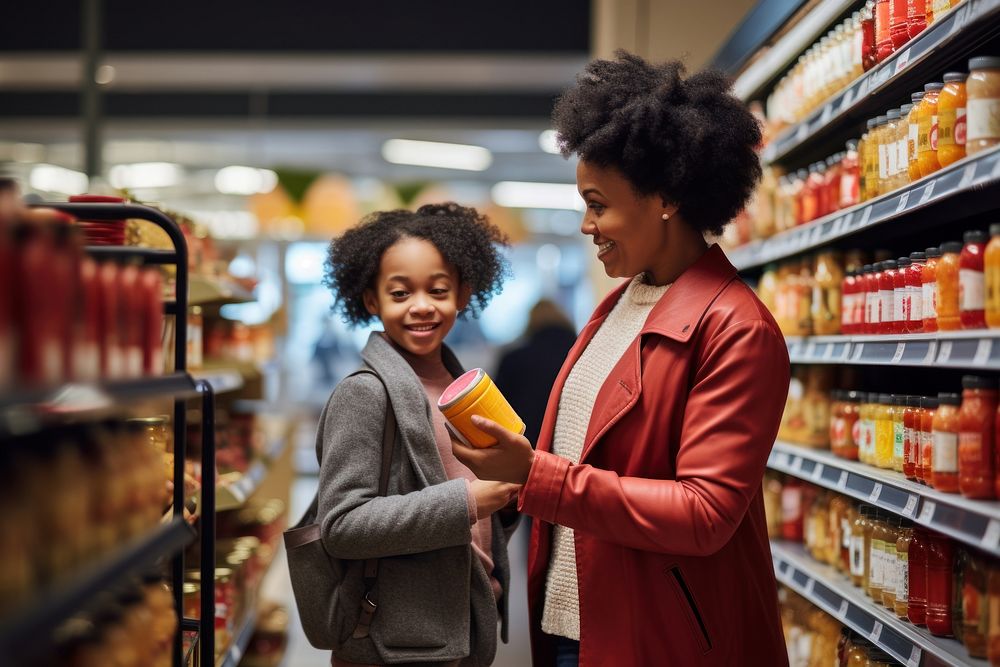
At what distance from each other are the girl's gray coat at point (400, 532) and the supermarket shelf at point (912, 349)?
3.47ft

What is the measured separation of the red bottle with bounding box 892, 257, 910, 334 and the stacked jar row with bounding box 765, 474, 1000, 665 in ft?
1.72

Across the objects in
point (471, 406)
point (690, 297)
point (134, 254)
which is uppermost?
point (134, 254)

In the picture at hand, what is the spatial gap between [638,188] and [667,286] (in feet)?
0.79

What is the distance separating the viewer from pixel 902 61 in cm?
251

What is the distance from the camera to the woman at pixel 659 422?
1.90 m

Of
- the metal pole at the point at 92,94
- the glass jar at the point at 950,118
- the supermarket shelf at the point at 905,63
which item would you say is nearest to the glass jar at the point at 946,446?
the glass jar at the point at 950,118

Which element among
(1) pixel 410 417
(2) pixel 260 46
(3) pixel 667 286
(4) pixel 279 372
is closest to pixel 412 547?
(1) pixel 410 417

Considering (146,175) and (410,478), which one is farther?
(146,175)

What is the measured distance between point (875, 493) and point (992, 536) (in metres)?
0.75

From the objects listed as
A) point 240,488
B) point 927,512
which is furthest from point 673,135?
point 240,488

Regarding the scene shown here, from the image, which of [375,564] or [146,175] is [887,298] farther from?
[146,175]

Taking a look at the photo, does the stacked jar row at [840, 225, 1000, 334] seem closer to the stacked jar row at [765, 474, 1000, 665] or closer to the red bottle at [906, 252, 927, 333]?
the red bottle at [906, 252, 927, 333]

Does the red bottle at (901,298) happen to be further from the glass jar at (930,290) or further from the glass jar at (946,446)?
the glass jar at (946,446)

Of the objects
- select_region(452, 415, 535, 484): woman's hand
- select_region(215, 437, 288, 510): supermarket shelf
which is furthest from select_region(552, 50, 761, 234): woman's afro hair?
select_region(215, 437, 288, 510): supermarket shelf
